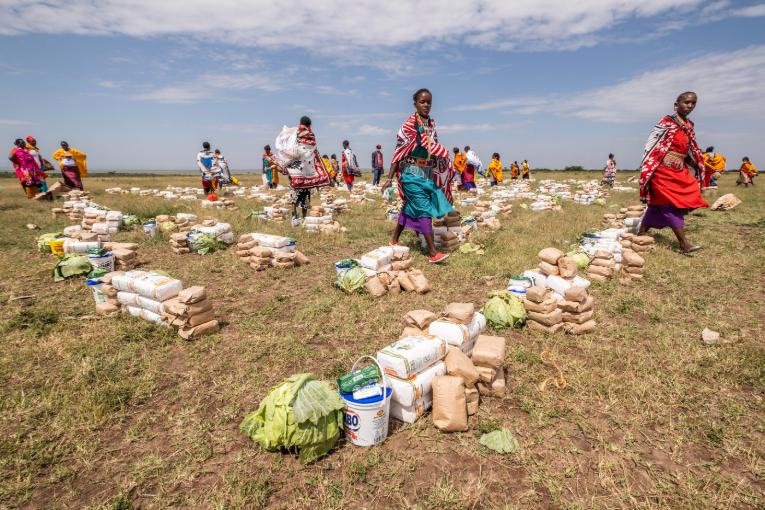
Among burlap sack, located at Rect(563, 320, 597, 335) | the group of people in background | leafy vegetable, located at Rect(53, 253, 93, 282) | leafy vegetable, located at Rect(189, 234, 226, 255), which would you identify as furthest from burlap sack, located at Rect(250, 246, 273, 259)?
the group of people in background

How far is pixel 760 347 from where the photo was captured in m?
4.05

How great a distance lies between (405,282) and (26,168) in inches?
720

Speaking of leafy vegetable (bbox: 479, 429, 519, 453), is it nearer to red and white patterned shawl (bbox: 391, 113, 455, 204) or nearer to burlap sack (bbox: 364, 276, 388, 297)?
burlap sack (bbox: 364, 276, 388, 297)

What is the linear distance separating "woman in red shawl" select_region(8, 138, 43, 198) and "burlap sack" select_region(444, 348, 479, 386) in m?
19.7

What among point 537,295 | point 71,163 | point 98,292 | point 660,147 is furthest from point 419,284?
point 71,163

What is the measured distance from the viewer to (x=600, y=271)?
6.21m

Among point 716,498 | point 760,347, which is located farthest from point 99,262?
point 760,347

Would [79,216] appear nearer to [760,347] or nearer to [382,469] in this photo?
[382,469]

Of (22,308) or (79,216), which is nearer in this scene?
(22,308)

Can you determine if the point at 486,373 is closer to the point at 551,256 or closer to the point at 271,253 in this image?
the point at 551,256

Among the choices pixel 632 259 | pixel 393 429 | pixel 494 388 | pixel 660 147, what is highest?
pixel 660 147

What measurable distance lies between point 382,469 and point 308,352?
178 centimetres

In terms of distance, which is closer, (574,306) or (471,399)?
(471,399)

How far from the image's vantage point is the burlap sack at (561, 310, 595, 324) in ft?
14.6
